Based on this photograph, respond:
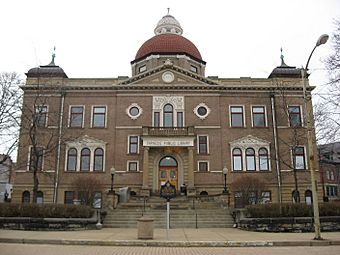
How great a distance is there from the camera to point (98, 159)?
34.6 m

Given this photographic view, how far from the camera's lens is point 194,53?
42.8m

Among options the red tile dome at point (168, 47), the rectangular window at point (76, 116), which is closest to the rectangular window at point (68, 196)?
the rectangular window at point (76, 116)

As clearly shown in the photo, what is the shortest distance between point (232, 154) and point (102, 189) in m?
13.1

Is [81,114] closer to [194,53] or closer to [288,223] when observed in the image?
[194,53]

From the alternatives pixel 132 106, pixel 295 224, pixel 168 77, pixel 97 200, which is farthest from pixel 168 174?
pixel 295 224

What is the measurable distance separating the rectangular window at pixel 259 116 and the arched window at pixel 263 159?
2665 millimetres

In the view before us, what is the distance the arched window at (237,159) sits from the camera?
34.3 m

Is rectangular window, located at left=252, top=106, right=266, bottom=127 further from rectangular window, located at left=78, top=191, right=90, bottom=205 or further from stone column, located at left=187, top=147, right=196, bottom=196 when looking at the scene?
rectangular window, located at left=78, top=191, right=90, bottom=205

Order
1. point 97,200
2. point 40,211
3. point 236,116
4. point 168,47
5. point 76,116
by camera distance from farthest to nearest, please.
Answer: point 168,47, point 236,116, point 76,116, point 97,200, point 40,211

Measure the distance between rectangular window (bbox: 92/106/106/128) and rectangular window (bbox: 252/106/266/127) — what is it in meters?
15.4

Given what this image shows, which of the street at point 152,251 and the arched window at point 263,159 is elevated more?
the arched window at point 263,159

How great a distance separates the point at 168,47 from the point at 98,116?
1243 centimetres

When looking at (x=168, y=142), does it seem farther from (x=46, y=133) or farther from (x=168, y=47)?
(x=168, y=47)

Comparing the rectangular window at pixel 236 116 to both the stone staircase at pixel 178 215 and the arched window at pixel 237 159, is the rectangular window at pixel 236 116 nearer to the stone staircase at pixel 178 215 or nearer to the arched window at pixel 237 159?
the arched window at pixel 237 159
